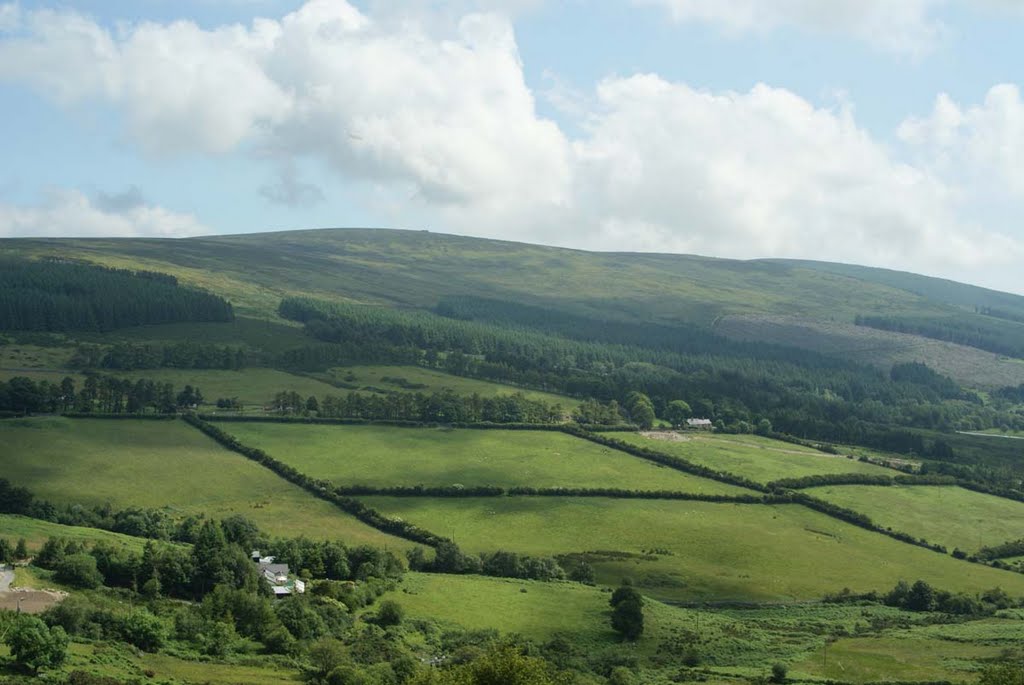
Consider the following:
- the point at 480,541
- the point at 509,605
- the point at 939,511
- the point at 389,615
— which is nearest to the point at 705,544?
the point at 480,541

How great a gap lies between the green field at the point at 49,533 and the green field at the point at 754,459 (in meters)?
97.8

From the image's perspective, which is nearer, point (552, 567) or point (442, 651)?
point (442, 651)

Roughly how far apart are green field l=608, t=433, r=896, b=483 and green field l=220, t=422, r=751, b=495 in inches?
387

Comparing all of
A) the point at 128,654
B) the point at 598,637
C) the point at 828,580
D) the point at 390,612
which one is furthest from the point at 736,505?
the point at 128,654

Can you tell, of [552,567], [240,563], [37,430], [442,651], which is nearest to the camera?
[442,651]

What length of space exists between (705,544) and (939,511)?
4674cm

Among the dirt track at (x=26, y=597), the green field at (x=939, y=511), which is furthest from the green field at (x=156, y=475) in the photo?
the green field at (x=939, y=511)

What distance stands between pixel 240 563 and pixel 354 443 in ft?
253

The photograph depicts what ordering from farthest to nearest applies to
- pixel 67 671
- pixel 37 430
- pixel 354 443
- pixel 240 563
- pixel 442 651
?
pixel 354 443, pixel 37 430, pixel 240 563, pixel 442 651, pixel 67 671

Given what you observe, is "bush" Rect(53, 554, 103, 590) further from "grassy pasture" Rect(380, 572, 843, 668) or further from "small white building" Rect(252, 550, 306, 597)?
"grassy pasture" Rect(380, 572, 843, 668)

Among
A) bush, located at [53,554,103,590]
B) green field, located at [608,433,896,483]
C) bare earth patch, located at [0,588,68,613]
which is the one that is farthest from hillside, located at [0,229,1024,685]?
bare earth patch, located at [0,588,68,613]

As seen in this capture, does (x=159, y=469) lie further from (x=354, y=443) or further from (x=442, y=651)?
(x=442, y=651)

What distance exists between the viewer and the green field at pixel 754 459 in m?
174

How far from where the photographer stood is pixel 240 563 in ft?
315
